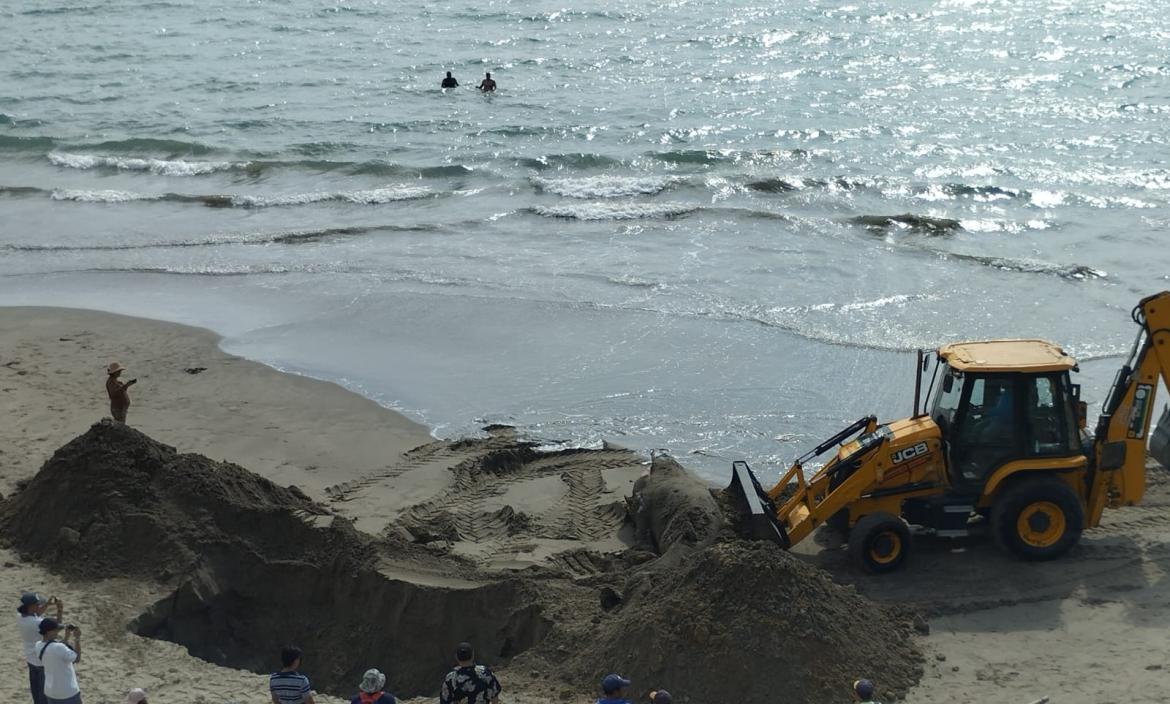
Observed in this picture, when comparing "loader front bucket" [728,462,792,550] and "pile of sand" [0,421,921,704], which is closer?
"pile of sand" [0,421,921,704]

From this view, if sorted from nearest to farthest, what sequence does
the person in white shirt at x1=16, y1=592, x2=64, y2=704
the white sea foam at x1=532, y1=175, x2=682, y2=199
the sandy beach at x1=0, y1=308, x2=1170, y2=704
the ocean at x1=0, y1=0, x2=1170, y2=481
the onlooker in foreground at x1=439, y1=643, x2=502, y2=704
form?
1. the onlooker in foreground at x1=439, y1=643, x2=502, y2=704
2. the person in white shirt at x1=16, y1=592, x2=64, y2=704
3. the sandy beach at x1=0, y1=308, x2=1170, y2=704
4. the ocean at x1=0, y1=0, x2=1170, y2=481
5. the white sea foam at x1=532, y1=175, x2=682, y2=199

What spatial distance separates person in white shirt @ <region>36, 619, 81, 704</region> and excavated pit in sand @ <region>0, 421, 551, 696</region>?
2.09m

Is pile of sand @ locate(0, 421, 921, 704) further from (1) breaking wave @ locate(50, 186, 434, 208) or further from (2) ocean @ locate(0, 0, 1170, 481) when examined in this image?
(1) breaking wave @ locate(50, 186, 434, 208)

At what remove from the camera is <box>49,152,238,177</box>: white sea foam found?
105 feet

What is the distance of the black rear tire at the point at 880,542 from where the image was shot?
11.8 metres

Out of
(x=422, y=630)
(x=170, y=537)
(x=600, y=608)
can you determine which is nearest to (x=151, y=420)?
(x=170, y=537)

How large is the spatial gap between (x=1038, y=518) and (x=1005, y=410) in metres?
1.05

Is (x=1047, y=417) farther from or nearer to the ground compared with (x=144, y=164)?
farther from the ground

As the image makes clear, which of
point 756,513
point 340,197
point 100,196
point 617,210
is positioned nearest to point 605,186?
point 617,210

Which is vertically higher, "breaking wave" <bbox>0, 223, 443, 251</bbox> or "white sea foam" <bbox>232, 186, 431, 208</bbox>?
"white sea foam" <bbox>232, 186, 431, 208</bbox>

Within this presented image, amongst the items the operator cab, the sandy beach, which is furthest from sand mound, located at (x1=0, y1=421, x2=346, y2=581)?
the operator cab

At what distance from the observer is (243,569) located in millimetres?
11688

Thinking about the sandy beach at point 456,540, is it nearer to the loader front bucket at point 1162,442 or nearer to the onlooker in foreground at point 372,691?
the loader front bucket at point 1162,442

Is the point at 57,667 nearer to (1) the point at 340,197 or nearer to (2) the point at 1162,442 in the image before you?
(2) the point at 1162,442
